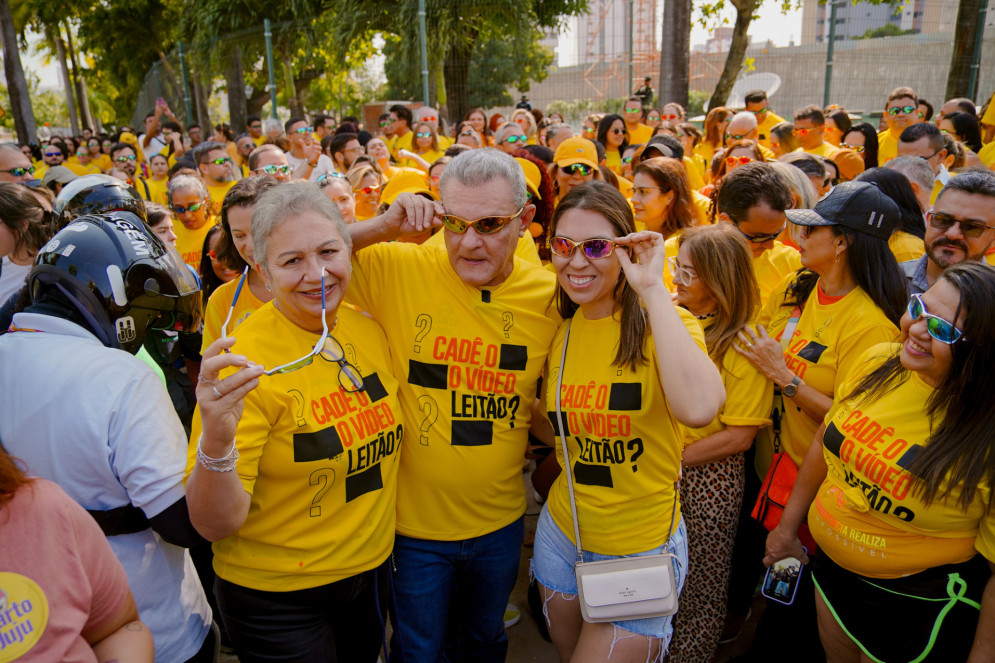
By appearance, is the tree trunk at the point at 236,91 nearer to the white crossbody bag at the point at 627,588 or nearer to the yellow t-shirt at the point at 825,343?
the yellow t-shirt at the point at 825,343

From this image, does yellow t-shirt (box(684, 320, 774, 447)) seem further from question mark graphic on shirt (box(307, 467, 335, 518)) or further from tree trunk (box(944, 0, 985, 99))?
tree trunk (box(944, 0, 985, 99))

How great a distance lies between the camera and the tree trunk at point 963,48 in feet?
40.2

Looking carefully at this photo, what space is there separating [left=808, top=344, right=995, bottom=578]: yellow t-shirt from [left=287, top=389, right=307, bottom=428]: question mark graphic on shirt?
1784 mm

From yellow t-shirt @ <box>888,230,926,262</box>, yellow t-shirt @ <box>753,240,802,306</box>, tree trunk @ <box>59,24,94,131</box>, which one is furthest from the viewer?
tree trunk @ <box>59,24,94,131</box>

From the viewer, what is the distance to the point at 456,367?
2.29 meters

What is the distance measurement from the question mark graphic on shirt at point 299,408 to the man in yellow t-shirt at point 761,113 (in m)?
8.42

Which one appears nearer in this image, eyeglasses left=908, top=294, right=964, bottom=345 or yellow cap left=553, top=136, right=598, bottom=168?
eyeglasses left=908, top=294, right=964, bottom=345

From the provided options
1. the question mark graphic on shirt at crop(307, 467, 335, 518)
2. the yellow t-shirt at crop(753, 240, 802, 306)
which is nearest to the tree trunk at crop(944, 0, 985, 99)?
the yellow t-shirt at crop(753, 240, 802, 306)

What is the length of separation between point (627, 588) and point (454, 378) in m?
0.90

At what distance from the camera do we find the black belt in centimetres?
179

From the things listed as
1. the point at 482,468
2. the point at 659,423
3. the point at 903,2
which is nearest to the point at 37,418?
the point at 482,468

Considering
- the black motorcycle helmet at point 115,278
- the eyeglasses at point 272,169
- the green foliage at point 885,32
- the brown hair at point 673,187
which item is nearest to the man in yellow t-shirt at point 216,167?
the eyeglasses at point 272,169

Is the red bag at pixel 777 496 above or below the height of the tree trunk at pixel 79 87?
below

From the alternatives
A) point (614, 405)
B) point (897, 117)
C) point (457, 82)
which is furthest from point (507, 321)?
point (457, 82)
